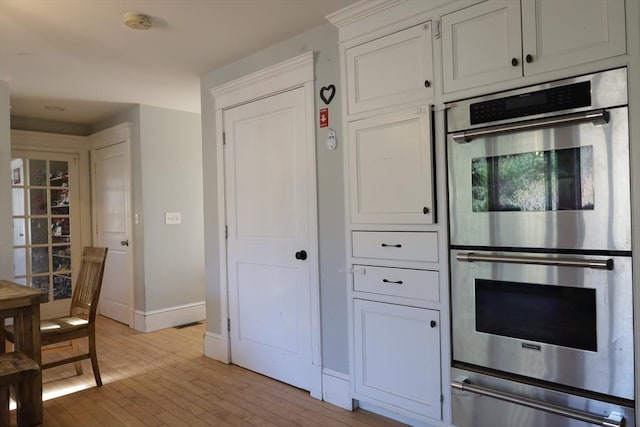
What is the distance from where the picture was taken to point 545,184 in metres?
1.74

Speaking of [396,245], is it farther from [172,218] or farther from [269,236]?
[172,218]

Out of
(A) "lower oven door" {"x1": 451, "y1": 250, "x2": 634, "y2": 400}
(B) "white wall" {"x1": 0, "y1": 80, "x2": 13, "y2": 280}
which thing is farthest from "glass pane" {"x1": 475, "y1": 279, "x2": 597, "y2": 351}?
(B) "white wall" {"x1": 0, "y1": 80, "x2": 13, "y2": 280}

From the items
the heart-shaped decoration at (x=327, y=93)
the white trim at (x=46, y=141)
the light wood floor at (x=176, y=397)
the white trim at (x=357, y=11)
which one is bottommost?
the light wood floor at (x=176, y=397)

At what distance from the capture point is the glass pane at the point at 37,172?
15.6 feet

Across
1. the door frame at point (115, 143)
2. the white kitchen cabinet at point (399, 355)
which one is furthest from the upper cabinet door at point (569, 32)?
the door frame at point (115, 143)

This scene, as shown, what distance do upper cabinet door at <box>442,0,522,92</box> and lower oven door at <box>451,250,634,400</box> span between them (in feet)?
2.67

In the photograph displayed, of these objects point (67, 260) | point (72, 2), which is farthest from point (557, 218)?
point (67, 260)

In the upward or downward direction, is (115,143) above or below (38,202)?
above

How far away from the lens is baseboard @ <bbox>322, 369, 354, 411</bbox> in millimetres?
2521

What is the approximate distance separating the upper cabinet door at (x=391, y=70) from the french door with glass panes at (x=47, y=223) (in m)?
4.19

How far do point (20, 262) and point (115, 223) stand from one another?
110 cm

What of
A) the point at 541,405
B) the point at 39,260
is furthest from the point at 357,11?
the point at 39,260

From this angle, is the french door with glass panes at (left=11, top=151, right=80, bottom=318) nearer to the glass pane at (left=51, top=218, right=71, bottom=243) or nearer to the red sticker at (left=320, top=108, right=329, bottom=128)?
the glass pane at (left=51, top=218, right=71, bottom=243)

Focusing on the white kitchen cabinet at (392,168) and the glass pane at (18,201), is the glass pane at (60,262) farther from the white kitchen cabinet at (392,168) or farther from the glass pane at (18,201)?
the white kitchen cabinet at (392,168)
